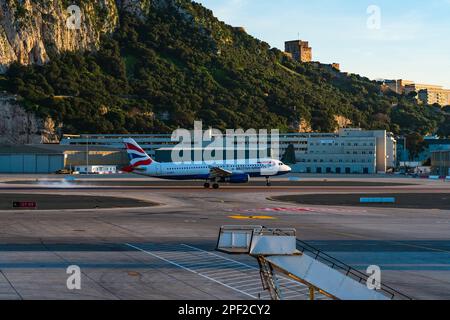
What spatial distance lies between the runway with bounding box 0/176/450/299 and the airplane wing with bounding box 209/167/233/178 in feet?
114

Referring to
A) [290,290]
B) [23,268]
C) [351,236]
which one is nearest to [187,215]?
[351,236]

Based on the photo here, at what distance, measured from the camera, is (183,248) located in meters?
38.3

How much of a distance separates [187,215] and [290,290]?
1351 inches

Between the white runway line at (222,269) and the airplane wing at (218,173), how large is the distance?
65716 millimetres

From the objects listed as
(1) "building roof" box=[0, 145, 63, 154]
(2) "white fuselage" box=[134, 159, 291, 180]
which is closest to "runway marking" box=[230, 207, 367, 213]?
(2) "white fuselage" box=[134, 159, 291, 180]

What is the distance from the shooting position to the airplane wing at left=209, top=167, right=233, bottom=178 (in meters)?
105

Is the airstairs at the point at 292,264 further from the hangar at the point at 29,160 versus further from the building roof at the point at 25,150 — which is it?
the building roof at the point at 25,150

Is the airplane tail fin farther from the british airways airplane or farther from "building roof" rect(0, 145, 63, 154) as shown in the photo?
"building roof" rect(0, 145, 63, 154)

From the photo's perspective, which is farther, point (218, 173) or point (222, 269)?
point (218, 173)

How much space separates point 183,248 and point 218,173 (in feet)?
223

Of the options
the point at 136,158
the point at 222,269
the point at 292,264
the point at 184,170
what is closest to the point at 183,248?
the point at 222,269

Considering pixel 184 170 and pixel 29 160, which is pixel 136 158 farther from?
pixel 29 160

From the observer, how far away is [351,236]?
46.1 metres
